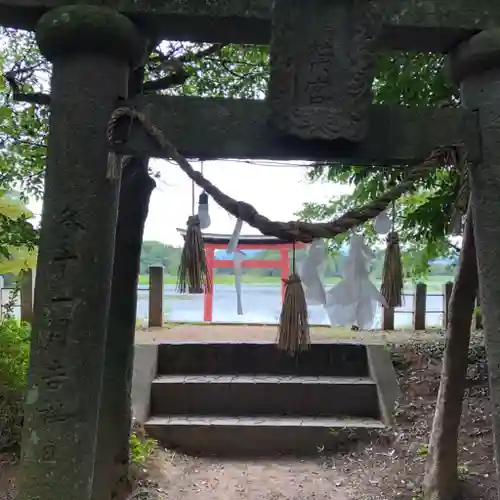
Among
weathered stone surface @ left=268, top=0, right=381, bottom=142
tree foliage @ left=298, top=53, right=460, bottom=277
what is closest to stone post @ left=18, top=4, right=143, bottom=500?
weathered stone surface @ left=268, top=0, right=381, bottom=142

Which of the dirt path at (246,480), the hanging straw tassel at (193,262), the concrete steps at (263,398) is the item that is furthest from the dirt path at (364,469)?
the hanging straw tassel at (193,262)

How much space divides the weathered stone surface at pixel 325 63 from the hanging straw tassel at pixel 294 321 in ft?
1.88

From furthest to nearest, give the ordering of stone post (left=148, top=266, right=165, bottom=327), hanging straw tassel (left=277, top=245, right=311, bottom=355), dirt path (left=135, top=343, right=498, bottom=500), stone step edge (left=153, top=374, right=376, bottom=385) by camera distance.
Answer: stone post (left=148, top=266, right=165, bottom=327) < stone step edge (left=153, top=374, right=376, bottom=385) < dirt path (left=135, top=343, right=498, bottom=500) < hanging straw tassel (left=277, top=245, right=311, bottom=355)

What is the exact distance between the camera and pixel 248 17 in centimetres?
189

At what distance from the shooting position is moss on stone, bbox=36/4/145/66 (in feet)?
5.84

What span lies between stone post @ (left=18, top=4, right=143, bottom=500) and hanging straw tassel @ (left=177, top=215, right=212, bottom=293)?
35 cm

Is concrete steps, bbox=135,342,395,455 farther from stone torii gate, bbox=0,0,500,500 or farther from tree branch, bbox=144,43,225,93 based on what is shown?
stone torii gate, bbox=0,0,500,500

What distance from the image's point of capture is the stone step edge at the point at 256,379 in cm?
585

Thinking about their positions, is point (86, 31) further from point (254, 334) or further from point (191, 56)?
point (254, 334)

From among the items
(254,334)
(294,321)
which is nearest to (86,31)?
(294,321)

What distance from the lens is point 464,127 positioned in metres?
1.90

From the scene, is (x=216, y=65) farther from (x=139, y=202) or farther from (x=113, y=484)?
(x=113, y=484)

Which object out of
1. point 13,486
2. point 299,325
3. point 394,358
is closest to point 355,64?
point 299,325

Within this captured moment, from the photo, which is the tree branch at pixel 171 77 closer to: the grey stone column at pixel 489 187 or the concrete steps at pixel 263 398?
the grey stone column at pixel 489 187
